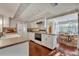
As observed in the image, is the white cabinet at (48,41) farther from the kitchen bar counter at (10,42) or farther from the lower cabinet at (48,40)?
the kitchen bar counter at (10,42)

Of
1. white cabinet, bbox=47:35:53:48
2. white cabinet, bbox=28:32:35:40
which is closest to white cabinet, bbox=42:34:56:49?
white cabinet, bbox=47:35:53:48

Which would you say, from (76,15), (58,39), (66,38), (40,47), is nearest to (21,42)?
(40,47)

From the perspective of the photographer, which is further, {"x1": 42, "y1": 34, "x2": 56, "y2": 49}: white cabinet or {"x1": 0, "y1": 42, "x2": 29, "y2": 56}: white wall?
{"x1": 42, "y1": 34, "x2": 56, "y2": 49}: white cabinet

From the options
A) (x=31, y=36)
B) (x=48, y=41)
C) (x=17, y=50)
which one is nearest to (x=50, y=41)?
(x=48, y=41)

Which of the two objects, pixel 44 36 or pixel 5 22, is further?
pixel 44 36

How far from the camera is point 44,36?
185cm

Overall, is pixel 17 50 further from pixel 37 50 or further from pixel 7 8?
pixel 7 8

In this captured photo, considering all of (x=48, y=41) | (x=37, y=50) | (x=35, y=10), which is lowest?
(x=37, y=50)

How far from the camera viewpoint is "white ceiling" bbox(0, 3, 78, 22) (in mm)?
1737

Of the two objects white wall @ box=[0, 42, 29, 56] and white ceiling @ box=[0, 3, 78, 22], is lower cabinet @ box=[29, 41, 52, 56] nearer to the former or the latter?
white wall @ box=[0, 42, 29, 56]

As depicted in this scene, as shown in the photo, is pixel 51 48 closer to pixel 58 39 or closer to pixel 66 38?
pixel 58 39

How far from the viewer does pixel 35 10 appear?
5.79 feet

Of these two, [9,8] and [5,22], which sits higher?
[9,8]

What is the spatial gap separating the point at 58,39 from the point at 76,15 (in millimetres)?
499
